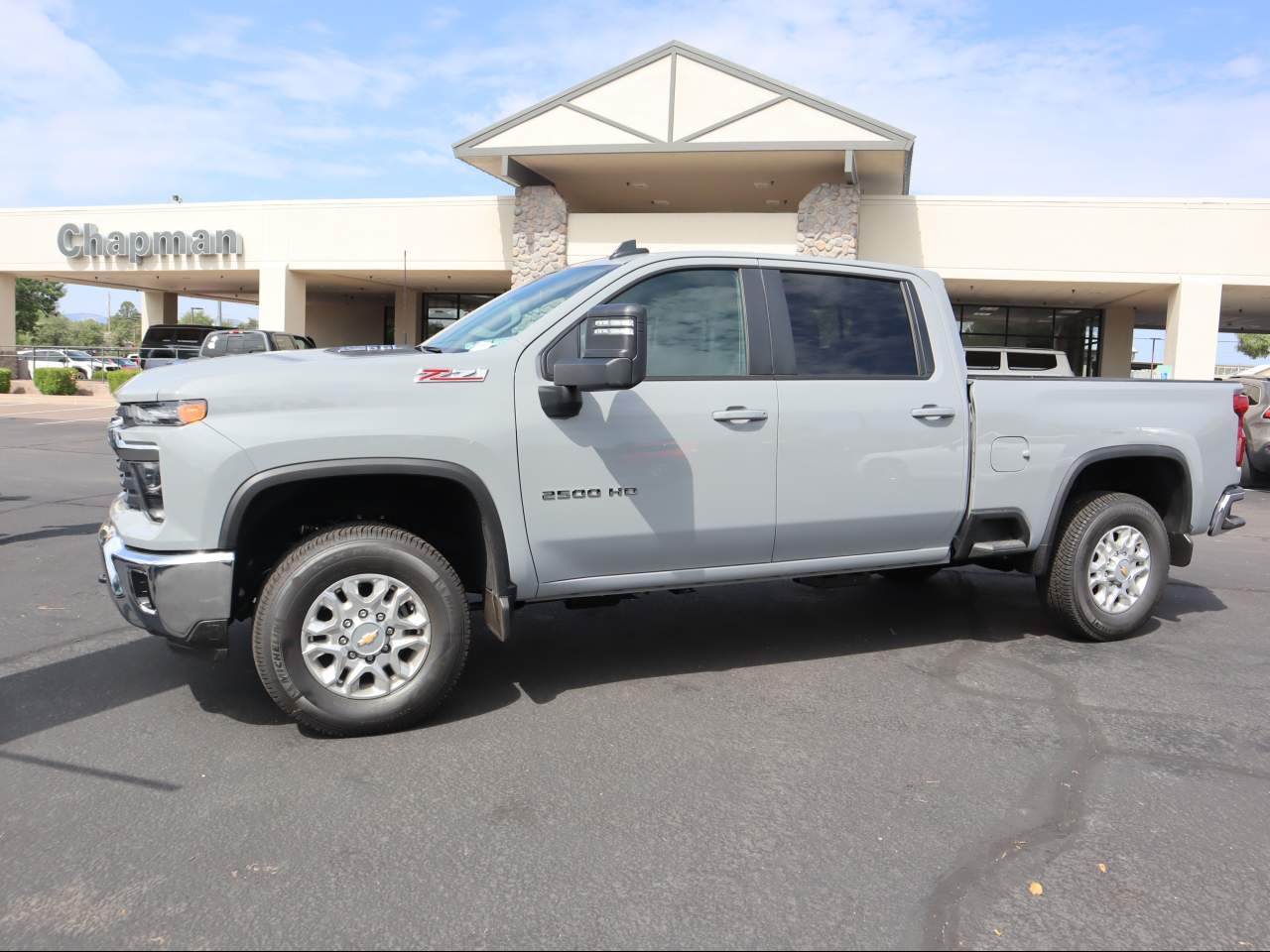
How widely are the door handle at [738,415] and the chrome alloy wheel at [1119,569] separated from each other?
7.53 feet

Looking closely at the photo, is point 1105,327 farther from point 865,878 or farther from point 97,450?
point 865,878

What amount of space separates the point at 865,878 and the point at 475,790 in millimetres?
1395

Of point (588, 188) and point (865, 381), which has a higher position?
point (588, 188)

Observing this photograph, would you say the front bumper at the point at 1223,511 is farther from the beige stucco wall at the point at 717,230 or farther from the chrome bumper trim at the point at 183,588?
the beige stucco wall at the point at 717,230

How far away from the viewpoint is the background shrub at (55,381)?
31.2m

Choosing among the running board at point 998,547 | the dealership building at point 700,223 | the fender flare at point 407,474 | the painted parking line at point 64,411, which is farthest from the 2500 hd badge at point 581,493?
the painted parking line at point 64,411

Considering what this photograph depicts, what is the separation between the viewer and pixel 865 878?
3.05 m

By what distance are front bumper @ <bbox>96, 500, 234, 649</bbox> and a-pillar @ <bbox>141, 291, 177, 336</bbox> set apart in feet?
129

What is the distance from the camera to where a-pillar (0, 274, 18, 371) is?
108 ft

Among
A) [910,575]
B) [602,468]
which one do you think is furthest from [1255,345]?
[602,468]

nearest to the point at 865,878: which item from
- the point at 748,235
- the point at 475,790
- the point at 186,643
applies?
the point at 475,790

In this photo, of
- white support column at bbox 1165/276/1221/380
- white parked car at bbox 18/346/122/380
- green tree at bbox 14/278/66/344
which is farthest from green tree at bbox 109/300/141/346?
white support column at bbox 1165/276/1221/380

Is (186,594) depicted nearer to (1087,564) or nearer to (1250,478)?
(1087,564)

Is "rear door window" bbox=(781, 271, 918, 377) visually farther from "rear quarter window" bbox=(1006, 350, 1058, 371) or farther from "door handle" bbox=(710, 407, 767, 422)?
"rear quarter window" bbox=(1006, 350, 1058, 371)
